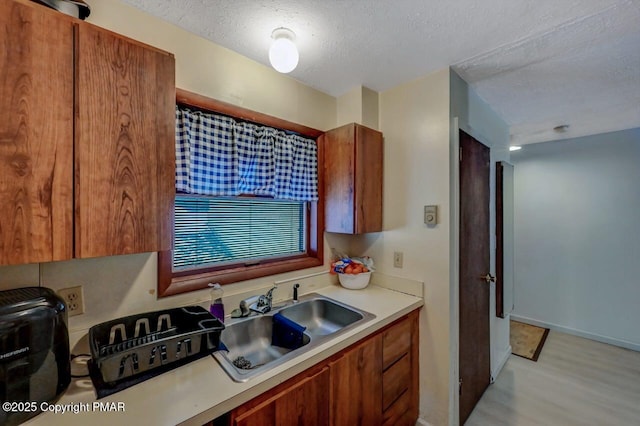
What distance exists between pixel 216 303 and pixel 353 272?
991mm

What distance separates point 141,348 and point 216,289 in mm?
493

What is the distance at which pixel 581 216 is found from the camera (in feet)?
10.0

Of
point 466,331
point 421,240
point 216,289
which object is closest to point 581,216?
point 466,331

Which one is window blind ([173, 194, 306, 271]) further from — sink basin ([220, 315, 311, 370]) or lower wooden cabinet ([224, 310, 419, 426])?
lower wooden cabinet ([224, 310, 419, 426])

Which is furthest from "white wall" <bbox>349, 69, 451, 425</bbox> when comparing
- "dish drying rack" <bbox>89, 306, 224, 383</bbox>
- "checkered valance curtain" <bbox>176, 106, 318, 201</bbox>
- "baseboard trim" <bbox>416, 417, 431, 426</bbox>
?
"dish drying rack" <bbox>89, 306, 224, 383</bbox>

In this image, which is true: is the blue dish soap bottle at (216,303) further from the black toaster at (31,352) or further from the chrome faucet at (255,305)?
the black toaster at (31,352)

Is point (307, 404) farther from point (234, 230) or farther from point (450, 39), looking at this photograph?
point (450, 39)

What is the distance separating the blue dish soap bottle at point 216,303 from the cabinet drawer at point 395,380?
3.25ft

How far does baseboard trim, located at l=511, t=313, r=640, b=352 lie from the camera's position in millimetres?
2820

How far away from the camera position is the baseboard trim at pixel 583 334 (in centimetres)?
282

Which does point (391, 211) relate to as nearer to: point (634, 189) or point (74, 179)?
point (74, 179)

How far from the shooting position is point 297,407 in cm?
109

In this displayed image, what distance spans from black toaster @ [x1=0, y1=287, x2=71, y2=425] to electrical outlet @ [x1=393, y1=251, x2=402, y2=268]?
1.80 m

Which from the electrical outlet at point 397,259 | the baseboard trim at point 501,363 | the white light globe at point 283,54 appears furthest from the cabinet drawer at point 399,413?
the white light globe at point 283,54
